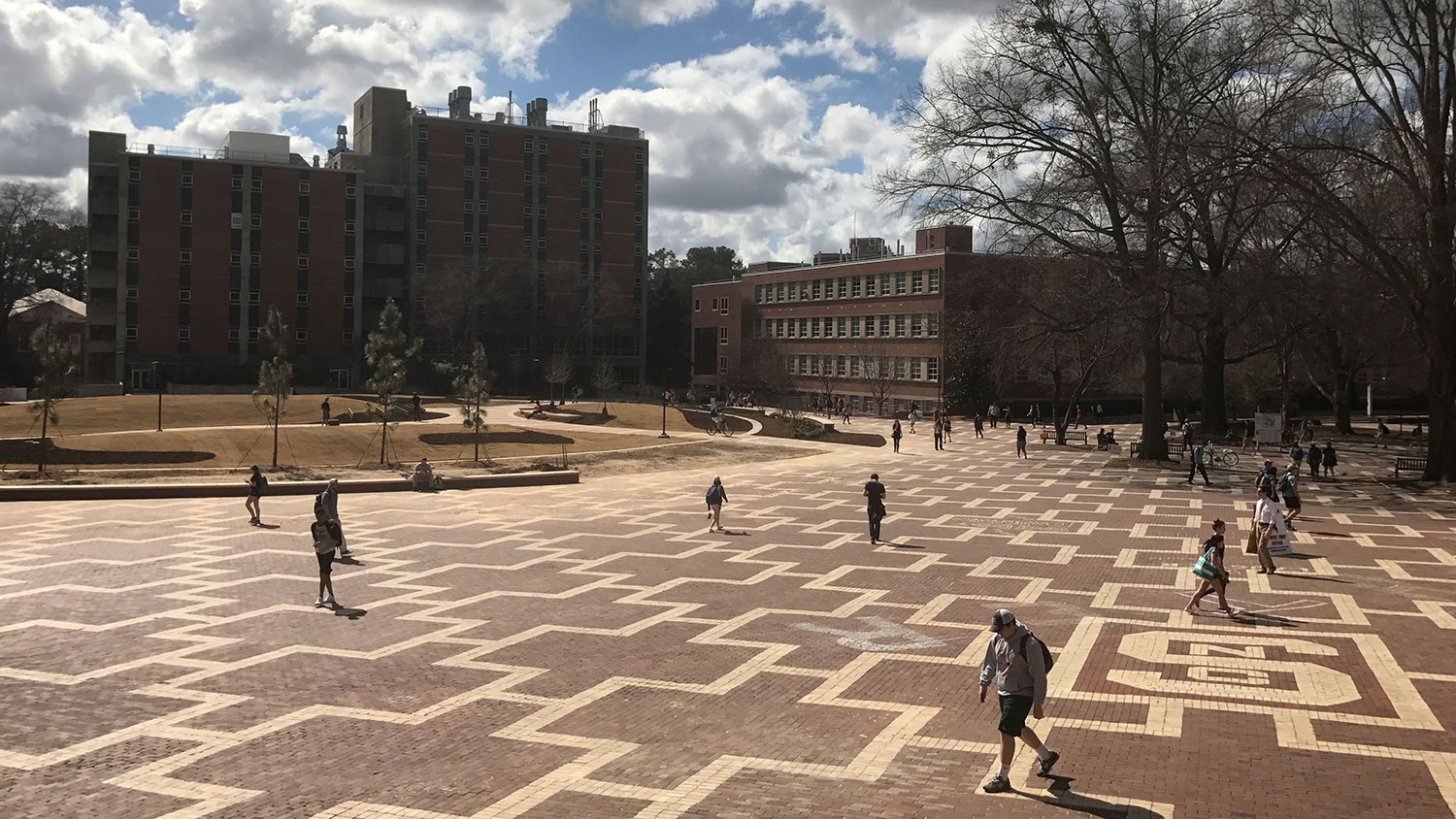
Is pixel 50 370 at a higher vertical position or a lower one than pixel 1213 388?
lower

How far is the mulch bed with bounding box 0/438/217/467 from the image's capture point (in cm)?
3888

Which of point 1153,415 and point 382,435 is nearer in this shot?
point 1153,415

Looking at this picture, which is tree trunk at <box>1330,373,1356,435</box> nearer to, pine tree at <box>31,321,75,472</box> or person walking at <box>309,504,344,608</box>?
person walking at <box>309,504,344,608</box>

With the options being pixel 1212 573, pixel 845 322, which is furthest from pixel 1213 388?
pixel 845 322

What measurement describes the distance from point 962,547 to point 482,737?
15.1 m

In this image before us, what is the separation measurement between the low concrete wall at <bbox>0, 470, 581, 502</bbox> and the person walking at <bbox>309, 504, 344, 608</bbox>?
15.5 meters

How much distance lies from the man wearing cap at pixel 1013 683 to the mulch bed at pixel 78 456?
36.8 metres

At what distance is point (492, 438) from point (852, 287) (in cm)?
5030

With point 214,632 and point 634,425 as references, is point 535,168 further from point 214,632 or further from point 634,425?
point 214,632

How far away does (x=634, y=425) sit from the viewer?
62156 millimetres

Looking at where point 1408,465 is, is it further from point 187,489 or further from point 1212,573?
point 187,489

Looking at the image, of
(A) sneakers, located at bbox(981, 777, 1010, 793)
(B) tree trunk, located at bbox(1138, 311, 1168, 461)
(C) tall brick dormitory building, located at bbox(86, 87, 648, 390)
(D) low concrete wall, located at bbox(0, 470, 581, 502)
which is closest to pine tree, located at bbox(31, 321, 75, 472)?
(D) low concrete wall, located at bbox(0, 470, 581, 502)

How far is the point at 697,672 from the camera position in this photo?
14.3 metres

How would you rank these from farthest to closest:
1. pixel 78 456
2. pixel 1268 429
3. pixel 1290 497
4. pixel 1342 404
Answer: pixel 1342 404
pixel 1268 429
pixel 78 456
pixel 1290 497
